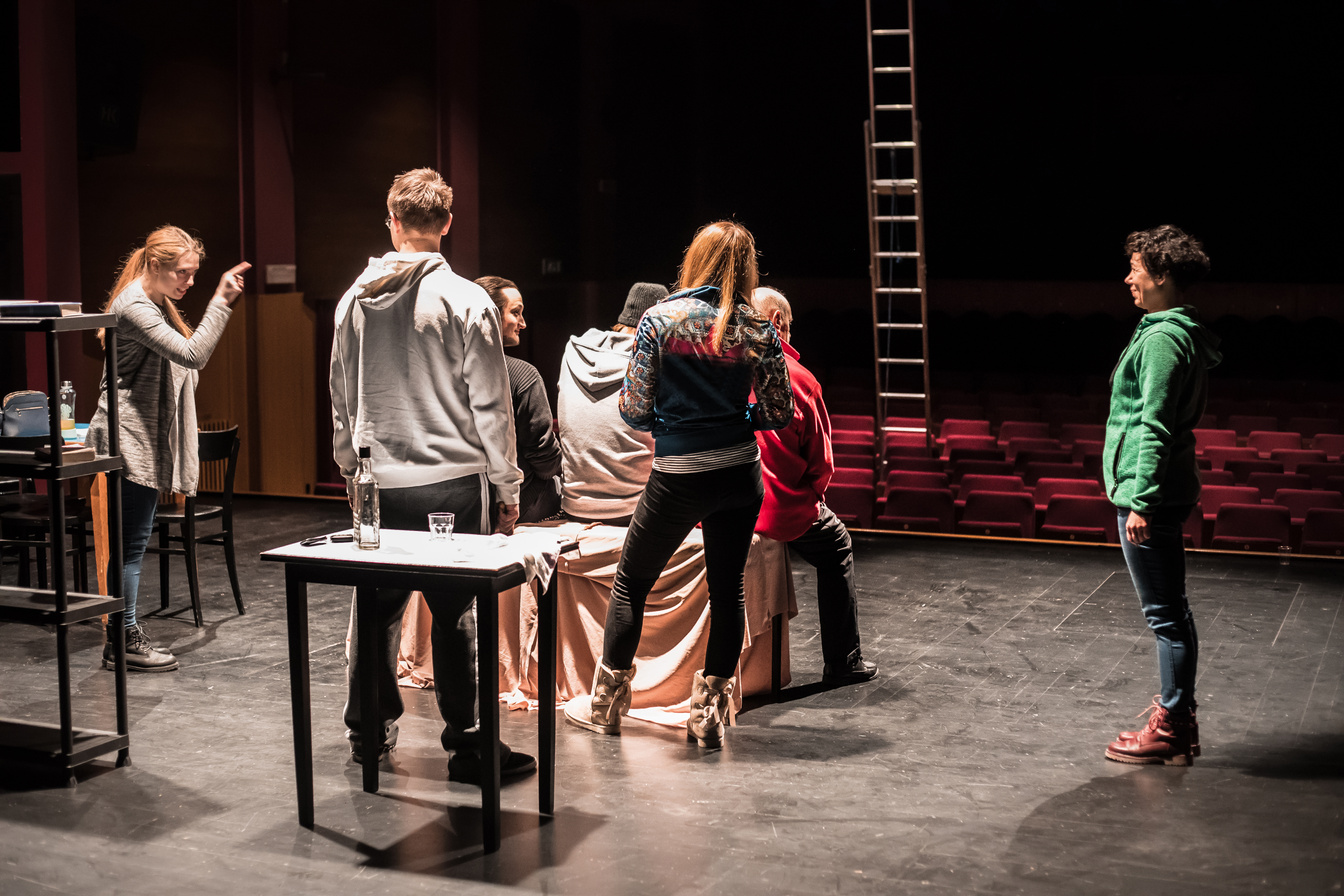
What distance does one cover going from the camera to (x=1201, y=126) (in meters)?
14.3

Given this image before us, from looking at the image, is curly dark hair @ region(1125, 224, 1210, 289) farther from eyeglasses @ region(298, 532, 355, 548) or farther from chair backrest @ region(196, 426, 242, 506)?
chair backrest @ region(196, 426, 242, 506)

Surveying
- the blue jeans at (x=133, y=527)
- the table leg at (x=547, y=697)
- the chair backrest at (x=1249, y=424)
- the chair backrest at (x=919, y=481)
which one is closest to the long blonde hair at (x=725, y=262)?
the table leg at (x=547, y=697)

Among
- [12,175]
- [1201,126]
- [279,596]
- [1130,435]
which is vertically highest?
[1201,126]

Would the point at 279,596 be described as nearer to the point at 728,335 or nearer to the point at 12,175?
the point at 728,335

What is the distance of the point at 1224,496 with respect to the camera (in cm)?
686

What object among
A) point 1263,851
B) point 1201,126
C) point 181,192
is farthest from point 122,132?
point 1201,126

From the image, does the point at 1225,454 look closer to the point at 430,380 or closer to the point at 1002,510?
the point at 1002,510

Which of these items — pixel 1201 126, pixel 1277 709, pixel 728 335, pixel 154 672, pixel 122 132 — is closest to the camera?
pixel 728 335

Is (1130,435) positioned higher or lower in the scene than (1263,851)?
higher

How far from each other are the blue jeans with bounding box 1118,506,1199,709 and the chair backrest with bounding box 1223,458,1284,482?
4.35 meters

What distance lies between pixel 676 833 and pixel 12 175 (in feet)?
20.8

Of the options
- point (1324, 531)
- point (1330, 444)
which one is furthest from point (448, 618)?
point (1330, 444)

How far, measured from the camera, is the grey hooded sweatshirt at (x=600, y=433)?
13.3 feet

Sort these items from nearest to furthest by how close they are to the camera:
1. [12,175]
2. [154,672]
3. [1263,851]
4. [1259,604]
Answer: [1263,851], [154,672], [1259,604], [12,175]
